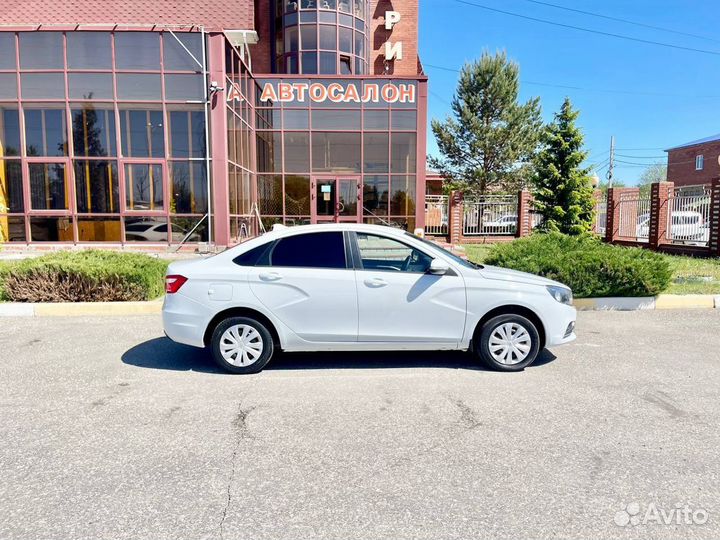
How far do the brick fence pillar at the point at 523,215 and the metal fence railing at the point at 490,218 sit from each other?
0.21 m

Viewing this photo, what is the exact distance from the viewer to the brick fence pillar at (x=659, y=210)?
1827cm

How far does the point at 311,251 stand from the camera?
5520mm

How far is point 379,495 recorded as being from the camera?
3.11m

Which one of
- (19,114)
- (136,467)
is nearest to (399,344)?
(136,467)

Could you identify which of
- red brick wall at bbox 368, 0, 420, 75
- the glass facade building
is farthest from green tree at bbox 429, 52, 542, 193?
the glass facade building

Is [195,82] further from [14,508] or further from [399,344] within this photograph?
[14,508]

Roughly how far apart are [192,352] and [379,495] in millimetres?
3912

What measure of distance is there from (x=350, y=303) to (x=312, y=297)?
1.31 ft

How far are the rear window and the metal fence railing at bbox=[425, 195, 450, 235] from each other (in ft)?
57.9

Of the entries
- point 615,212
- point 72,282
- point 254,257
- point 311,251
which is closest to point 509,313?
point 311,251

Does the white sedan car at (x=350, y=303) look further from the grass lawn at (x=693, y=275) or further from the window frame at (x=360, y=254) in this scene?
the grass lawn at (x=693, y=275)

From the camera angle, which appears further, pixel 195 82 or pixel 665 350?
pixel 195 82

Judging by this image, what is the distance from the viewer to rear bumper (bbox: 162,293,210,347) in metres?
5.36

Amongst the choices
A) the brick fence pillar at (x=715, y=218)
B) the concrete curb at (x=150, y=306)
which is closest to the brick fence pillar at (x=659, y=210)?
the brick fence pillar at (x=715, y=218)
